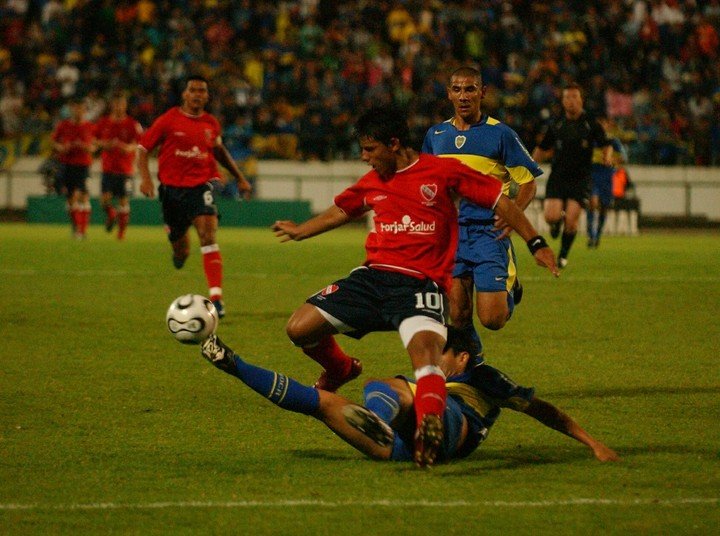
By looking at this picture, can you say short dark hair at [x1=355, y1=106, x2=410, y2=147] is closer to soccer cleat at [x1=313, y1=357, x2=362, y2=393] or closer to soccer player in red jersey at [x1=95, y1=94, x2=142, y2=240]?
soccer cleat at [x1=313, y1=357, x2=362, y2=393]

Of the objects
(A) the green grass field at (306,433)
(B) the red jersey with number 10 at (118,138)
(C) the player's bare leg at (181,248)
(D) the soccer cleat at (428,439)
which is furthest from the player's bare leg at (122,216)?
(D) the soccer cleat at (428,439)

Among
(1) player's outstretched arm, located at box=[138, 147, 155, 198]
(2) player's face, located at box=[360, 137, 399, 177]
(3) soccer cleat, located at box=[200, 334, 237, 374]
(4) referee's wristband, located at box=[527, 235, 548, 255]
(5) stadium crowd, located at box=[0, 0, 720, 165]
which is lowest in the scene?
(3) soccer cleat, located at box=[200, 334, 237, 374]

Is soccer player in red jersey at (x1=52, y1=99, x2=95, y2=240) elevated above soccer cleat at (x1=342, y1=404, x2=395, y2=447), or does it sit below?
above

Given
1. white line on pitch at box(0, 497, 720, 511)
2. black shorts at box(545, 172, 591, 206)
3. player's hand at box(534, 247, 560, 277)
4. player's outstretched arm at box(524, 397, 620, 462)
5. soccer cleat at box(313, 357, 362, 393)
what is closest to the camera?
white line on pitch at box(0, 497, 720, 511)

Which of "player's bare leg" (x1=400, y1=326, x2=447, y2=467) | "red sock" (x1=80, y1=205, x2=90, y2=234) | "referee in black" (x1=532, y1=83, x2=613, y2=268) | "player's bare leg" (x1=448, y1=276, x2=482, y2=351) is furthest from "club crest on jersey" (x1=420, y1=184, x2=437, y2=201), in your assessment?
"red sock" (x1=80, y1=205, x2=90, y2=234)

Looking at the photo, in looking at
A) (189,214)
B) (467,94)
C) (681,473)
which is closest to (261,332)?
(189,214)

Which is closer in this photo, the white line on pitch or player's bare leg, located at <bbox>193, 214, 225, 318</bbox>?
the white line on pitch

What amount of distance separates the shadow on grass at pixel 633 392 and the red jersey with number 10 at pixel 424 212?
6.23 ft

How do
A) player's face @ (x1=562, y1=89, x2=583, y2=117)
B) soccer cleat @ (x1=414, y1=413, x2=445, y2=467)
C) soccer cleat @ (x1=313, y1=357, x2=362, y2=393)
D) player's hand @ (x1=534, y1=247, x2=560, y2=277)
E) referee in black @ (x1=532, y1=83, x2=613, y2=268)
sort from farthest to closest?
referee in black @ (x1=532, y1=83, x2=613, y2=268) → player's face @ (x1=562, y1=89, x2=583, y2=117) → soccer cleat @ (x1=313, y1=357, x2=362, y2=393) → player's hand @ (x1=534, y1=247, x2=560, y2=277) → soccer cleat @ (x1=414, y1=413, x2=445, y2=467)

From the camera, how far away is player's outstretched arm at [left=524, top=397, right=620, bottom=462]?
21.4ft

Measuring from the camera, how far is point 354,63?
101 ft

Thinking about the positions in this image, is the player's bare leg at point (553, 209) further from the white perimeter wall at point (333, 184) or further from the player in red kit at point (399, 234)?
the white perimeter wall at point (333, 184)

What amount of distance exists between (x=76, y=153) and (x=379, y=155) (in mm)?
19298

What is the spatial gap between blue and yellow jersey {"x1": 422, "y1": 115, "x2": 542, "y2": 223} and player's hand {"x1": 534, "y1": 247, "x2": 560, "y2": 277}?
2.19 metres
